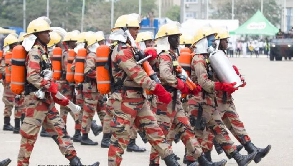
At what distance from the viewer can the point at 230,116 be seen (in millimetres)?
11305

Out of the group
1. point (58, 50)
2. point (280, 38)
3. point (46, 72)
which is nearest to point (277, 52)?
point (280, 38)

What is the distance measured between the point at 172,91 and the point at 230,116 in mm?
1336

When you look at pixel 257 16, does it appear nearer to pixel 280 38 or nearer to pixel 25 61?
pixel 280 38

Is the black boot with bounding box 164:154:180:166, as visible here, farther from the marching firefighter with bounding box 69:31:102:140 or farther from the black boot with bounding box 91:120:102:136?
the black boot with bounding box 91:120:102:136

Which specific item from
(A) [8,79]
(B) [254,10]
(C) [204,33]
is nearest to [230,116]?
(C) [204,33]

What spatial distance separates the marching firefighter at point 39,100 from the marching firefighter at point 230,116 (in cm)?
218

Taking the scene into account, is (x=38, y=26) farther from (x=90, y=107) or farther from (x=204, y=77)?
(x=90, y=107)

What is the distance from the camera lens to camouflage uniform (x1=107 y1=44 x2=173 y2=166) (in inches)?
372

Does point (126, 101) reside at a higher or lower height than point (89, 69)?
lower

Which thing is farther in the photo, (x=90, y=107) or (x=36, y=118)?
(x=90, y=107)

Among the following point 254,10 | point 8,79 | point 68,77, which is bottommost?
point 8,79

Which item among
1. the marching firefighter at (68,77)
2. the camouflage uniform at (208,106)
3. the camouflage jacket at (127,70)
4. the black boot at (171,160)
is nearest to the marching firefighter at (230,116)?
the camouflage uniform at (208,106)

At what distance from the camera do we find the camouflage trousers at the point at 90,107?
13.7 meters

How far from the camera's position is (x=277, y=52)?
51.5 m
